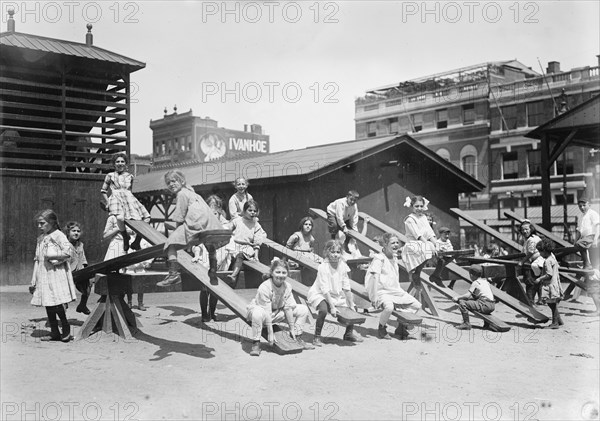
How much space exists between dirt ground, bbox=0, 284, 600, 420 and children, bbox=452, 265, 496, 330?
0.48 m

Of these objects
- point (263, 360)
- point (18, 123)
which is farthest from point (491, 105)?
point (263, 360)

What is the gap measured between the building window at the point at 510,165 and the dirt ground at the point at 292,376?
3963cm

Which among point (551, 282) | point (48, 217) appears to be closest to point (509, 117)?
point (551, 282)

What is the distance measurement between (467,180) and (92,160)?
12202 mm

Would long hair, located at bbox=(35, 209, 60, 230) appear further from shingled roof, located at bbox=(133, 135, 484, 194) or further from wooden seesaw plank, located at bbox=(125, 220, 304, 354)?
shingled roof, located at bbox=(133, 135, 484, 194)

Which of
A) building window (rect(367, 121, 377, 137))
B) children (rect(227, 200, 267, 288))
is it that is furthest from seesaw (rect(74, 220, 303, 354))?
building window (rect(367, 121, 377, 137))

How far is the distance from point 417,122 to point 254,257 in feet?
150

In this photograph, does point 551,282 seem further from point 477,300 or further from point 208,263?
point 208,263

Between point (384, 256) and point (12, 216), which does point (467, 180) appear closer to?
→ point (384, 256)

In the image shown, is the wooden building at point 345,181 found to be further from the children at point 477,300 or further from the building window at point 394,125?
the building window at point 394,125

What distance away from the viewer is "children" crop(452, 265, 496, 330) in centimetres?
1045

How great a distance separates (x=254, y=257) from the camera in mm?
10797

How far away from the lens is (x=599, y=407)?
19.6 feet

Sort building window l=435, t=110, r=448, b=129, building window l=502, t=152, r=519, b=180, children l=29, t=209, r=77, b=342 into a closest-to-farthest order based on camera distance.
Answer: children l=29, t=209, r=77, b=342 → building window l=502, t=152, r=519, b=180 → building window l=435, t=110, r=448, b=129
